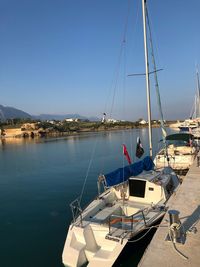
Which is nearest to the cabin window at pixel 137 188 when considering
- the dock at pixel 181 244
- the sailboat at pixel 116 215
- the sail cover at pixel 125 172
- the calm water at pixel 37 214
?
the sailboat at pixel 116 215

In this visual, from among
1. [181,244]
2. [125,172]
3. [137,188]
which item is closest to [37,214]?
[125,172]

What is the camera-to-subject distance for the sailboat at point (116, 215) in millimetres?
9781

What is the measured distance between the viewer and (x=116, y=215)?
38.9 ft

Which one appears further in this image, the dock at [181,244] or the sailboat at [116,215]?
the sailboat at [116,215]

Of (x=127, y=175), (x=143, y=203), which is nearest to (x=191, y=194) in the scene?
(x=143, y=203)

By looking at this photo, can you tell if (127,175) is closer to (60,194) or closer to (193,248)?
(193,248)

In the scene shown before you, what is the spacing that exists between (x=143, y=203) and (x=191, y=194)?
118 inches

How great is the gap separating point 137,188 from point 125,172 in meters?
1.27

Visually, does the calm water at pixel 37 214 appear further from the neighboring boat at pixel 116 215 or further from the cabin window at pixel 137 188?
the cabin window at pixel 137 188

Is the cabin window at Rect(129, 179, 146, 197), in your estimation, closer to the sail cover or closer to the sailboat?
the sailboat

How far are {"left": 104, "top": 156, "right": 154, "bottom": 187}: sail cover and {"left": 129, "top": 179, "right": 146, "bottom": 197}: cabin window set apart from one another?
23.3 inches

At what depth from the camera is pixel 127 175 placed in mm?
14820

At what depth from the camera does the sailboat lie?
32.1ft

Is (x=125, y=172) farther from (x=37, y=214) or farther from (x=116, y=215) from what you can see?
(x=37, y=214)
